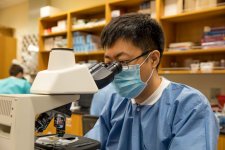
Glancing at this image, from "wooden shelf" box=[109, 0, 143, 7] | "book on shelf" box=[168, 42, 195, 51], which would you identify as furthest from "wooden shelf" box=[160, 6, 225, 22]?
"wooden shelf" box=[109, 0, 143, 7]

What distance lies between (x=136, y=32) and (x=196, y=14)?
180cm

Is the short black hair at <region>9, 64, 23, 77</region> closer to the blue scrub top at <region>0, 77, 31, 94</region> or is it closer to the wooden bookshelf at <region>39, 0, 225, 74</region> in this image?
the blue scrub top at <region>0, 77, 31, 94</region>

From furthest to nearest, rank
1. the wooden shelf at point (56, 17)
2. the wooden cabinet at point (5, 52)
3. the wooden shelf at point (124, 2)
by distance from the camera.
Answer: the wooden cabinet at point (5, 52)
the wooden shelf at point (56, 17)
the wooden shelf at point (124, 2)

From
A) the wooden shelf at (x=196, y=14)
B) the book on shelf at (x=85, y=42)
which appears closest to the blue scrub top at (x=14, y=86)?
the book on shelf at (x=85, y=42)

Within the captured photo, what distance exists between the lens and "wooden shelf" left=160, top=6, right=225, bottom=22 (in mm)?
2584

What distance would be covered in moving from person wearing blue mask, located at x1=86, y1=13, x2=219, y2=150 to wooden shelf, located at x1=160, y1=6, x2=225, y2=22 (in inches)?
62.7

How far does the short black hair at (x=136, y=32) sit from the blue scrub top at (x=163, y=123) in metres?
0.22

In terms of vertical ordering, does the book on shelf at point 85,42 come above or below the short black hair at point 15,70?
above

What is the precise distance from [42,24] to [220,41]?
287 centimetres

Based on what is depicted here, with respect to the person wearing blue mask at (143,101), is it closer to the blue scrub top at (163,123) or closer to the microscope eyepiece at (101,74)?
the blue scrub top at (163,123)

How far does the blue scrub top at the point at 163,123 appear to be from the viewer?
977mm

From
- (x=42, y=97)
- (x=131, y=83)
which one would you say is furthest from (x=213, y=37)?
(x=42, y=97)

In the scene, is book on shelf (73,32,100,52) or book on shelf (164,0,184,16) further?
book on shelf (73,32,100,52)

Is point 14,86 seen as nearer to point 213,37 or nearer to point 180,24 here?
point 180,24
